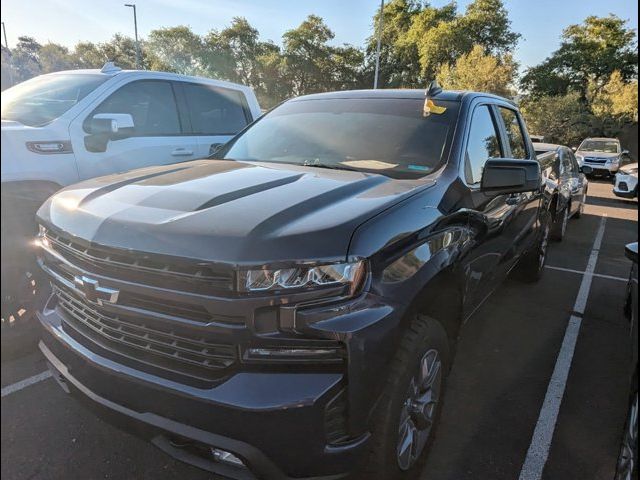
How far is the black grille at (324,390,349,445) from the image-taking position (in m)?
1.71

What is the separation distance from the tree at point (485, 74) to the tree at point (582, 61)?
344 inches

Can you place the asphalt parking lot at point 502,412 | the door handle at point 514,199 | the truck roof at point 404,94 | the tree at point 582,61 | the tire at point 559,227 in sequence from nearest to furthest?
1. the asphalt parking lot at point 502,412
2. the truck roof at point 404,94
3. the door handle at point 514,199
4. the tire at point 559,227
5. the tree at point 582,61

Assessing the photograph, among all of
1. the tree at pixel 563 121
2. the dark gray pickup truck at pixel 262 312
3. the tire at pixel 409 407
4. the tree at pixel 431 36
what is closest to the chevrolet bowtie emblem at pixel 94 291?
the dark gray pickup truck at pixel 262 312

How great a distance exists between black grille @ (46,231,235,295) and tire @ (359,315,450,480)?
2.59 ft

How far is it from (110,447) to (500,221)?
2.76 meters

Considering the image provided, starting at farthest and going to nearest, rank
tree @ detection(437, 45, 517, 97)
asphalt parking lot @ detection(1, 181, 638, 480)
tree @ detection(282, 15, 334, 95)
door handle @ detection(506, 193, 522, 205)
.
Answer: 1. tree @ detection(282, 15, 334, 95)
2. tree @ detection(437, 45, 517, 97)
3. door handle @ detection(506, 193, 522, 205)
4. asphalt parking lot @ detection(1, 181, 638, 480)

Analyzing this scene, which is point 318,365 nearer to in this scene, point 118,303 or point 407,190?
point 118,303

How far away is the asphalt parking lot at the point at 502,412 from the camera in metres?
2.45

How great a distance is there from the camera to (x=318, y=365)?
1731mm

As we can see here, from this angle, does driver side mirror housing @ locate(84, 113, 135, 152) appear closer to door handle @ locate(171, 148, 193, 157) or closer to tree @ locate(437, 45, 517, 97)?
door handle @ locate(171, 148, 193, 157)

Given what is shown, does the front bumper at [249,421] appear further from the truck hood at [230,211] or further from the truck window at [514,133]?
the truck window at [514,133]

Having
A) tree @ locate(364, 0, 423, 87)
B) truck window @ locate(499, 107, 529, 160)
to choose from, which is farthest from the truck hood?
tree @ locate(364, 0, 423, 87)

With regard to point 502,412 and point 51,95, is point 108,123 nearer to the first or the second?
point 51,95

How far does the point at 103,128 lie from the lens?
4219 millimetres
